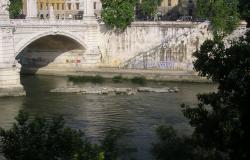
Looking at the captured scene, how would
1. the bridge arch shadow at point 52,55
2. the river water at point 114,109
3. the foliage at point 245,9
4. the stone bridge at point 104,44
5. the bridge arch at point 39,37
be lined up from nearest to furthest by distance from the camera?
1. the river water at point 114,109
2. the bridge arch at point 39,37
3. the stone bridge at point 104,44
4. the foliage at point 245,9
5. the bridge arch shadow at point 52,55

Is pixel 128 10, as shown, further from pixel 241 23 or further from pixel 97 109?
pixel 97 109

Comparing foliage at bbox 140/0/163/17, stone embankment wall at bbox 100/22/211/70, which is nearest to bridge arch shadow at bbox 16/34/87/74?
stone embankment wall at bbox 100/22/211/70

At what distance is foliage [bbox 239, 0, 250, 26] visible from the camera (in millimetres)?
30689

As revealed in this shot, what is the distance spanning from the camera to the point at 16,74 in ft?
85.6

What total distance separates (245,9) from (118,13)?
7397 mm

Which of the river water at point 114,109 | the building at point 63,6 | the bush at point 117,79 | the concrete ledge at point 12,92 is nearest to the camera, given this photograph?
the river water at point 114,109

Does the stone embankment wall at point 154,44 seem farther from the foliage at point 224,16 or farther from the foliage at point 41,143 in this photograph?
the foliage at point 41,143

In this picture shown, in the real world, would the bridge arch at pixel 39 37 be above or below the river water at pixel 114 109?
above

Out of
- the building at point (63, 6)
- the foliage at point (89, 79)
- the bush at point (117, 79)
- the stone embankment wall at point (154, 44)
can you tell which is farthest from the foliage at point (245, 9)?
the building at point (63, 6)

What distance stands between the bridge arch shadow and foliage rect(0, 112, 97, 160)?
82.1ft

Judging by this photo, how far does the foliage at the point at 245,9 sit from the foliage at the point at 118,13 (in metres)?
6.39

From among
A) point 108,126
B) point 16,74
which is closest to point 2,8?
point 16,74

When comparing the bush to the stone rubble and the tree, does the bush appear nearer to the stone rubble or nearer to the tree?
the stone rubble

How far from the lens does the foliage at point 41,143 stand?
741 centimetres
